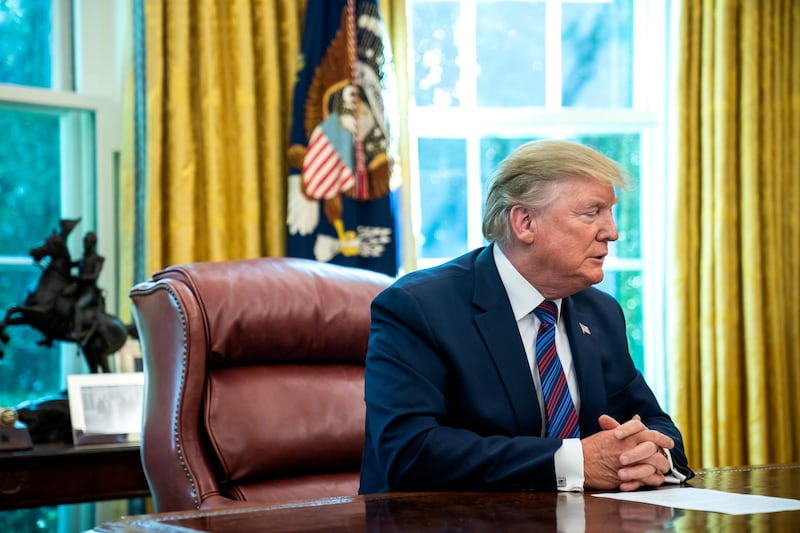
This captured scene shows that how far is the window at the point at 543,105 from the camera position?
4336 millimetres

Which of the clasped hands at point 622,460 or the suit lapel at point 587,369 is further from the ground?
the suit lapel at point 587,369

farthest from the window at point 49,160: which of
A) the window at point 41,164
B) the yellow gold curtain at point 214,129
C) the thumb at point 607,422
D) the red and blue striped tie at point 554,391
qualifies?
the thumb at point 607,422

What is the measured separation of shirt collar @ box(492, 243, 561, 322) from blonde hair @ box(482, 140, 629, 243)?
0.07m

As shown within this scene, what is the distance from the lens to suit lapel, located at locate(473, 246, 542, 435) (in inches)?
69.9

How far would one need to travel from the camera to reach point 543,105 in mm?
4488

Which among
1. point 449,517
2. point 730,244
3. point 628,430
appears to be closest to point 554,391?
point 628,430

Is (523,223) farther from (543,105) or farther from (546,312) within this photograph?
(543,105)

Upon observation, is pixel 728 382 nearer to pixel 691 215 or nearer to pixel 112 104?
pixel 691 215

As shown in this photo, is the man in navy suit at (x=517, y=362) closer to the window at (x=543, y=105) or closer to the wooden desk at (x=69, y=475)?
the wooden desk at (x=69, y=475)

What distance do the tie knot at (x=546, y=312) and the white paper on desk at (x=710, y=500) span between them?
450mm

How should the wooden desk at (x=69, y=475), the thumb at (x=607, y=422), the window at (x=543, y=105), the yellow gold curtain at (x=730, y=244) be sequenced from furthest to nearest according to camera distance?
the window at (x=543, y=105) → the yellow gold curtain at (x=730, y=244) → the wooden desk at (x=69, y=475) → the thumb at (x=607, y=422)

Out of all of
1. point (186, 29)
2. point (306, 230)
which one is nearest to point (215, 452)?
point (306, 230)

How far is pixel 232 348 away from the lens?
2209mm

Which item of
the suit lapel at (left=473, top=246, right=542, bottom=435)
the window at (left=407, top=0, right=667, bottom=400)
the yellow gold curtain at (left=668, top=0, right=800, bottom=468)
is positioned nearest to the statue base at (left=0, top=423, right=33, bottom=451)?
the suit lapel at (left=473, top=246, right=542, bottom=435)
